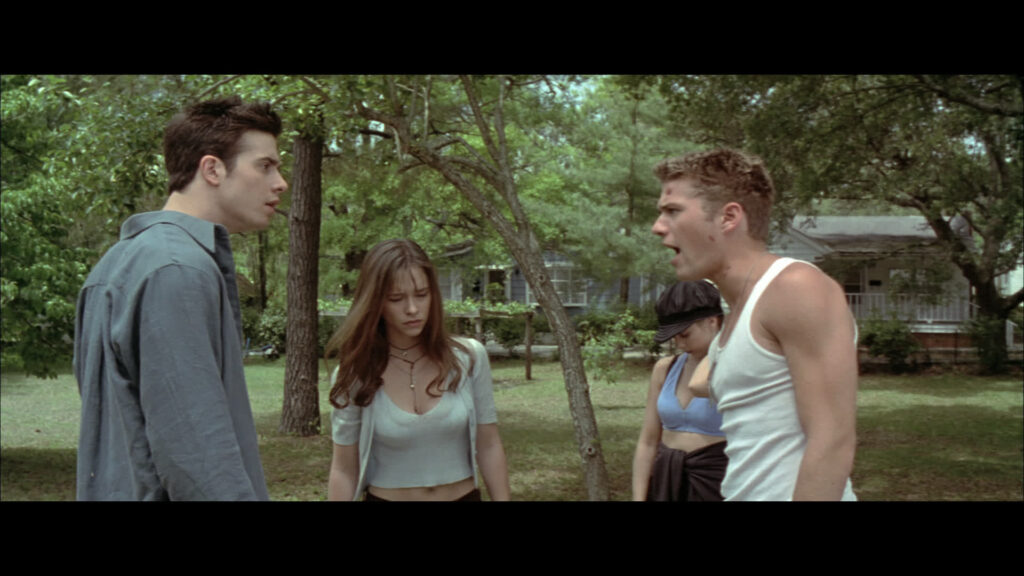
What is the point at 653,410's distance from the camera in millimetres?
4008

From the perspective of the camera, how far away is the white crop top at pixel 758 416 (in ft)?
7.39

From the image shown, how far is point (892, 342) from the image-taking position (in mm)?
26844

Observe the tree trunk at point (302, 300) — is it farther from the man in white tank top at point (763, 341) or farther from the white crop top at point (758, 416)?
the white crop top at point (758, 416)

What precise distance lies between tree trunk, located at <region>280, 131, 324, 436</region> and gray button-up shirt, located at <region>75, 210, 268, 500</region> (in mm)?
13528

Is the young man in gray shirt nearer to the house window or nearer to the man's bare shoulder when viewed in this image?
the man's bare shoulder

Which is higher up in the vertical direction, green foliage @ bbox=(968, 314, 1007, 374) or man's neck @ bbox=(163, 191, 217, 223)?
man's neck @ bbox=(163, 191, 217, 223)

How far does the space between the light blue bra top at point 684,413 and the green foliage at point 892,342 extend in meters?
25.0

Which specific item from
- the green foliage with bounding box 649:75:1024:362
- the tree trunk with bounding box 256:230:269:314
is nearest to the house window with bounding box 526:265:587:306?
the tree trunk with bounding box 256:230:269:314

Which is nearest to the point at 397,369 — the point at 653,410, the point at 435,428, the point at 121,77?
the point at 435,428

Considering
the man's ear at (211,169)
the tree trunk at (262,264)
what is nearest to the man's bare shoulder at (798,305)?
the man's ear at (211,169)

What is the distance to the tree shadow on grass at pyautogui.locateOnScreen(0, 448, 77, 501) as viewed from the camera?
1184 centimetres

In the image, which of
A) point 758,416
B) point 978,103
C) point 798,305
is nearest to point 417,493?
point 758,416
